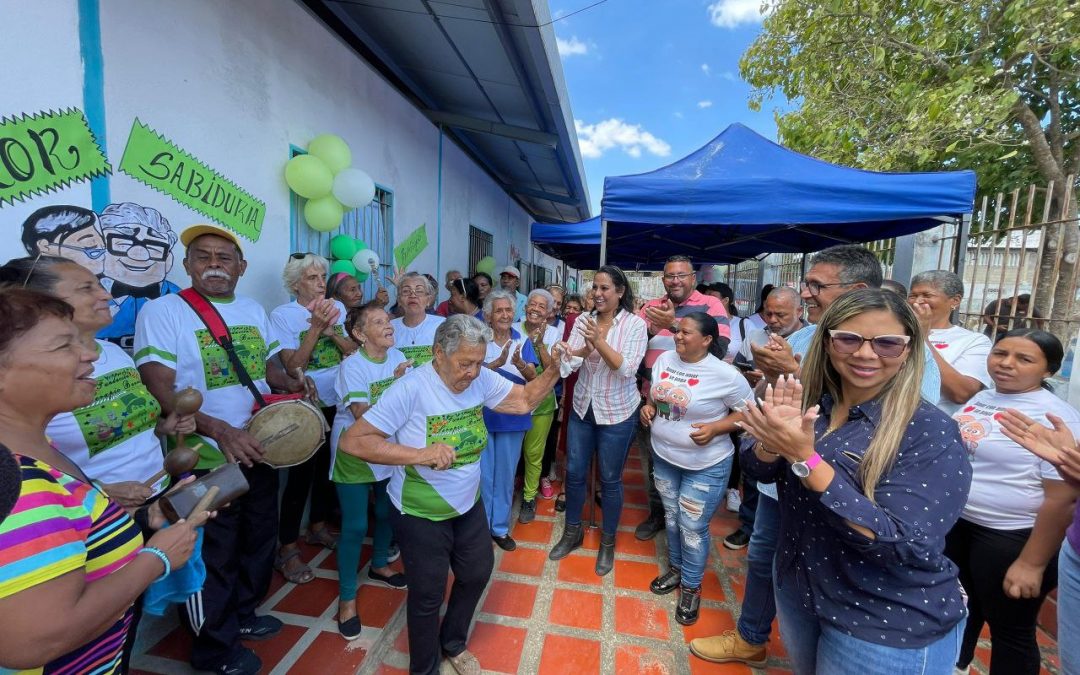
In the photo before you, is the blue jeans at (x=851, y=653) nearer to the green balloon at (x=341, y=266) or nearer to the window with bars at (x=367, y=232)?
the green balloon at (x=341, y=266)

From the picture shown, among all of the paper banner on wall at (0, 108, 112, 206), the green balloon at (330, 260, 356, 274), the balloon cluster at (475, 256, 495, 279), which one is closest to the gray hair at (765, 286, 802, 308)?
the green balloon at (330, 260, 356, 274)

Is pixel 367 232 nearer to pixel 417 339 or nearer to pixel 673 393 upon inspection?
pixel 417 339

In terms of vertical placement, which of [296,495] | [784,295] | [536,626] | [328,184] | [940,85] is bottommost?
[536,626]

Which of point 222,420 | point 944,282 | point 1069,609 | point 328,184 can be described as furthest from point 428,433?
point 944,282

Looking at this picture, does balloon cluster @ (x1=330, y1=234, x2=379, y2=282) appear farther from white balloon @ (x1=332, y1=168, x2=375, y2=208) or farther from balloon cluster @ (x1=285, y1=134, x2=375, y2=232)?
white balloon @ (x1=332, y1=168, x2=375, y2=208)

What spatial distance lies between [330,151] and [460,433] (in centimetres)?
284

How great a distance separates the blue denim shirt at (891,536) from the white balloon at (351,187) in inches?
145

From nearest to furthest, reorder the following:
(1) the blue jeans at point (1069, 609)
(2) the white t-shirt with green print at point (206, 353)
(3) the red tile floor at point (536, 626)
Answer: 1. (1) the blue jeans at point (1069, 609)
2. (2) the white t-shirt with green print at point (206, 353)
3. (3) the red tile floor at point (536, 626)

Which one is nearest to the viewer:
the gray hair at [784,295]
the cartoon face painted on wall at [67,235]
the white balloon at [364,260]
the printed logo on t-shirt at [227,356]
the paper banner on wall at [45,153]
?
the paper banner on wall at [45,153]

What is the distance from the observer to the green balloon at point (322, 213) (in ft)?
12.1

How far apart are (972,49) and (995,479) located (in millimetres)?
6782

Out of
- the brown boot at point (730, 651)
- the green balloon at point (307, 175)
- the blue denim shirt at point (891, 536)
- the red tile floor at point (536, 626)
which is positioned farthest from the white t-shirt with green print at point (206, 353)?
the brown boot at point (730, 651)

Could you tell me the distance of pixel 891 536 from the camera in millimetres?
1192

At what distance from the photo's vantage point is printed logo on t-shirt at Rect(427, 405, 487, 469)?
2.09 m
